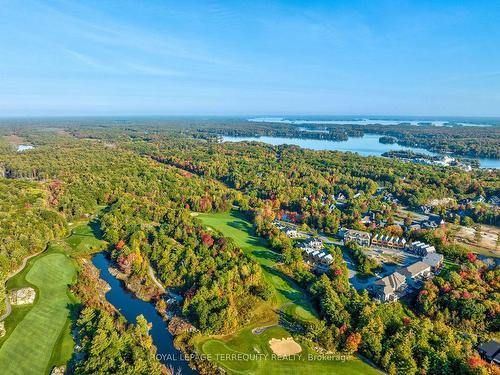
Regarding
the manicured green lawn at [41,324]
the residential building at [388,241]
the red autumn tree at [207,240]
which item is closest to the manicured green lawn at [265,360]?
the manicured green lawn at [41,324]

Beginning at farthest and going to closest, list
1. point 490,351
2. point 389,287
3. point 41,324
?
point 389,287, point 41,324, point 490,351

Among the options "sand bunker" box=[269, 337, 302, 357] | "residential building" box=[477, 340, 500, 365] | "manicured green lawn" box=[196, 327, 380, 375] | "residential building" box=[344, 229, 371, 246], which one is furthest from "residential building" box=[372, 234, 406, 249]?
"sand bunker" box=[269, 337, 302, 357]

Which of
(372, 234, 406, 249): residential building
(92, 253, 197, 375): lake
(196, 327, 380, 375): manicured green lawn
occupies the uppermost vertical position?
(372, 234, 406, 249): residential building

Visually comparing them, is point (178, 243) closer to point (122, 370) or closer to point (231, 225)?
point (231, 225)

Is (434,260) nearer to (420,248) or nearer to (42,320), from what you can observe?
(420,248)

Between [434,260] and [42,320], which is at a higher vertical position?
[434,260]

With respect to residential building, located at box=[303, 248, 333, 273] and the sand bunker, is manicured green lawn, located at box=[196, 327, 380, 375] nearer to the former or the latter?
the sand bunker

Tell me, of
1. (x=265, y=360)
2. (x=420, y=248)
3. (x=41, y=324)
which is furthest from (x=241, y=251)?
(x=420, y=248)

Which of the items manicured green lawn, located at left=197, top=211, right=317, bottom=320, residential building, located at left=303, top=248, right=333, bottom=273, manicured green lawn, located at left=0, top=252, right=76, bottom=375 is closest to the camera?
manicured green lawn, located at left=0, top=252, right=76, bottom=375
